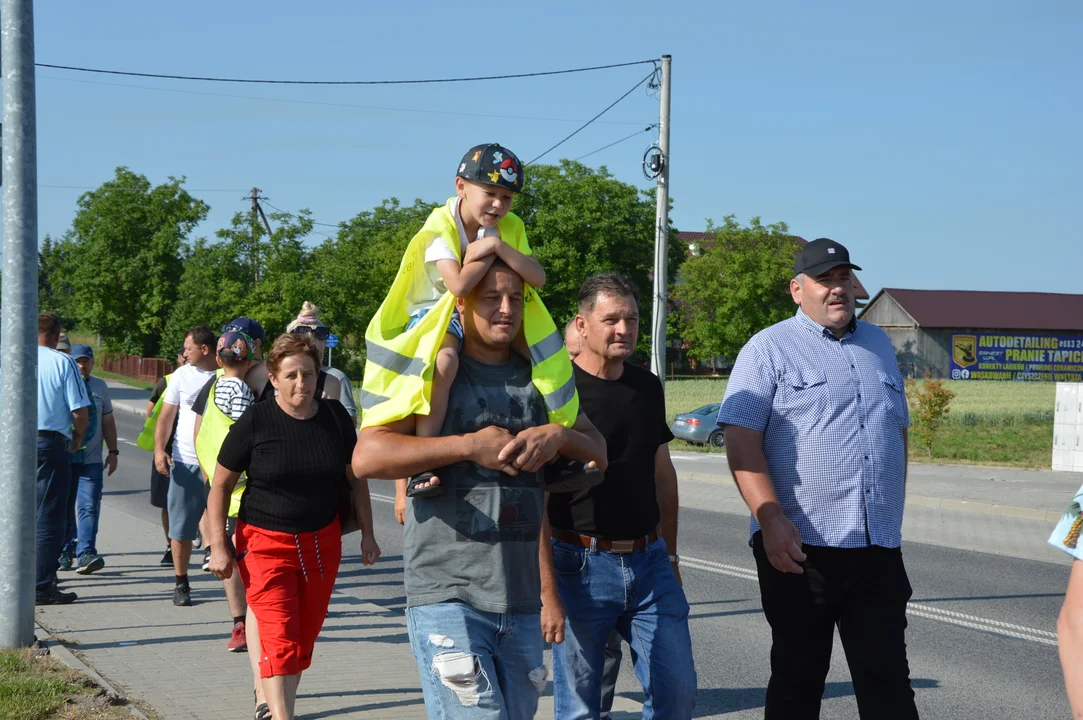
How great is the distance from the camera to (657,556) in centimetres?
436

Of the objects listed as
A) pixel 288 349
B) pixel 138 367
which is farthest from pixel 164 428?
pixel 138 367

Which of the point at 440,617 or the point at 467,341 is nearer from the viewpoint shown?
the point at 440,617

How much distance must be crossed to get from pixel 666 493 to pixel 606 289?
87cm

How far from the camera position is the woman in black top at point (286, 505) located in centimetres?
485

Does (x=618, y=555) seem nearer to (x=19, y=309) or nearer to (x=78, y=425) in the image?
(x=19, y=309)

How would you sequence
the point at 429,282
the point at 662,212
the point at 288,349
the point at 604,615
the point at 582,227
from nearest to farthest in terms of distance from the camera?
the point at 429,282 → the point at 604,615 → the point at 288,349 → the point at 662,212 → the point at 582,227

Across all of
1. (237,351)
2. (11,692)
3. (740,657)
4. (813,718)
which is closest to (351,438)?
(237,351)

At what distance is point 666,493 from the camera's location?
15.3 ft

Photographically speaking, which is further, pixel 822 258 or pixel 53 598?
pixel 53 598

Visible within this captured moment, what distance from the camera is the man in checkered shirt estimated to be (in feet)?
13.4

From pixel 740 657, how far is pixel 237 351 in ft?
11.6

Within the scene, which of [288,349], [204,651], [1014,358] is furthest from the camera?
[1014,358]

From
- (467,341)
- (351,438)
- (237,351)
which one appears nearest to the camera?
(467,341)

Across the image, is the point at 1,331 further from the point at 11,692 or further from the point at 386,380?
the point at 386,380
